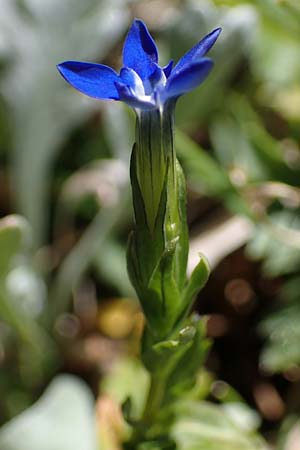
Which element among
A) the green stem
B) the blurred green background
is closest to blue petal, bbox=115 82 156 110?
the green stem

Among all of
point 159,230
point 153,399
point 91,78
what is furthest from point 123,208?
point 91,78

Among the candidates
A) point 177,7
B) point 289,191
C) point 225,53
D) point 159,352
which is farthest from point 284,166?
point 177,7

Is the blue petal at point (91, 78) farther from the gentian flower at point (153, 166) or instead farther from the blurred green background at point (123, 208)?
the blurred green background at point (123, 208)

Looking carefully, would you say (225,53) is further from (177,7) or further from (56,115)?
(177,7)

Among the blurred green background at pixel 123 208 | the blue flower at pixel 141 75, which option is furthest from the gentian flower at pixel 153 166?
the blurred green background at pixel 123 208

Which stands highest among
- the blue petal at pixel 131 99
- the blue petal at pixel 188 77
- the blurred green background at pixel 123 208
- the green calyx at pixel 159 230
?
the blue petal at pixel 188 77

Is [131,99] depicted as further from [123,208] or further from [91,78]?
[123,208]

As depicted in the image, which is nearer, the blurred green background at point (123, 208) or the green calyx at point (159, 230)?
the green calyx at point (159, 230)
